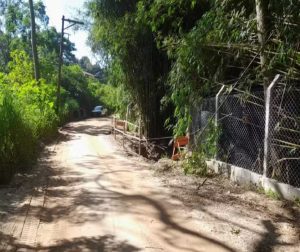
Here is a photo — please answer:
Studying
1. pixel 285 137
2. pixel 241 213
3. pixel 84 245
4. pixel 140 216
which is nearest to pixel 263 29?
pixel 285 137

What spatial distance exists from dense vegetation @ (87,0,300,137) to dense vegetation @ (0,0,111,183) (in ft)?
11.5

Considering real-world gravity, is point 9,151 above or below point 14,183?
above

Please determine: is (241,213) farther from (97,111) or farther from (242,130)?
(97,111)

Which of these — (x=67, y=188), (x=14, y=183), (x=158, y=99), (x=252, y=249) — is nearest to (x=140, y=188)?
(x=67, y=188)

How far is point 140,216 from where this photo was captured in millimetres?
5598

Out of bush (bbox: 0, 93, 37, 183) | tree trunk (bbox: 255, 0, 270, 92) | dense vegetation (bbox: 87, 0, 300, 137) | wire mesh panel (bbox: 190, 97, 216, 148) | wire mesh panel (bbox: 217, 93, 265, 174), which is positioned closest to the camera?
dense vegetation (bbox: 87, 0, 300, 137)

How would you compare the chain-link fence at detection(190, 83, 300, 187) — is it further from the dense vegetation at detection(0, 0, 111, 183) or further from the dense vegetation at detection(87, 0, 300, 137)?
the dense vegetation at detection(0, 0, 111, 183)

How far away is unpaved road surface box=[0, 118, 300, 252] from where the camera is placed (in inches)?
183

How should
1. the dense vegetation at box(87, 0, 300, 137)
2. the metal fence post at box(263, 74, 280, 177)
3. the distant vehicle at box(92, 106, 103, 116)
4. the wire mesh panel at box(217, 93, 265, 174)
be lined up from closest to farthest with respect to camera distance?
the dense vegetation at box(87, 0, 300, 137) < the metal fence post at box(263, 74, 280, 177) < the wire mesh panel at box(217, 93, 265, 174) < the distant vehicle at box(92, 106, 103, 116)

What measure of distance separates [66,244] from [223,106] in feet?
14.6

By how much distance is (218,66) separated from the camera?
7.95 m

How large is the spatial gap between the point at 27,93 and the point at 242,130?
11297 millimetres

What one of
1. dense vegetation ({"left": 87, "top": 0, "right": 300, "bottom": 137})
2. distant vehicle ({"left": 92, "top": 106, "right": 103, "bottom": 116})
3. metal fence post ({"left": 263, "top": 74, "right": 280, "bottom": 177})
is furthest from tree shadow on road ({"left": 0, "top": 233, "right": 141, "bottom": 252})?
distant vehicle ({"left": 92, "top": 106, "right": 103, "bottom": 116})

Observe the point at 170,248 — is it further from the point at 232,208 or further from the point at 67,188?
the point at 67,188
